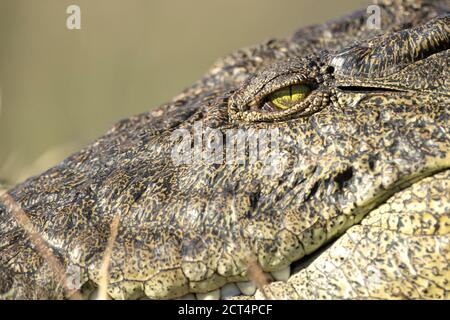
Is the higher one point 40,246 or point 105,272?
point 40,246

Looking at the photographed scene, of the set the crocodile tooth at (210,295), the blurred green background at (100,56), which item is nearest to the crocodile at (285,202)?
the crocodile tooth at (210,295)

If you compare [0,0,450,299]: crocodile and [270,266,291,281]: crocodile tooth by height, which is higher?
[0,0,450,299]: crocodile

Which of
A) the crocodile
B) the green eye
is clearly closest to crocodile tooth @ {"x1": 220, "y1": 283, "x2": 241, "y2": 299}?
the crocodile

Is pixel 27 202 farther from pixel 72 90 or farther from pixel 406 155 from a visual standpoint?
pixel 72 90

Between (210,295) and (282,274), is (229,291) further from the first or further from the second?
(282,274)

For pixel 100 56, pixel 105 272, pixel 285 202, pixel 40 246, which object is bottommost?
pixel 105 272

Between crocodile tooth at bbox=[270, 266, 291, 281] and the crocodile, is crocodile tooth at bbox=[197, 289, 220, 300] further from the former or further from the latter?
crocodile tooth at bbox=[270, 266, 291, 281]

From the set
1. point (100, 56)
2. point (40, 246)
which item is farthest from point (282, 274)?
point (100, 56)
